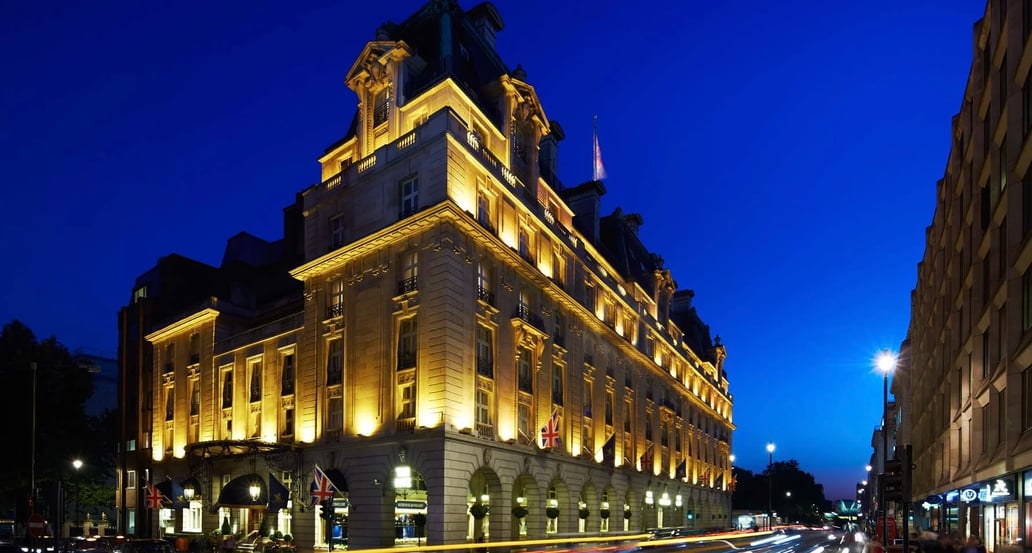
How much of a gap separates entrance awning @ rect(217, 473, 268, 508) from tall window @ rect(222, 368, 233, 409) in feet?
27.4

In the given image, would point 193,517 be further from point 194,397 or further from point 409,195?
point 409,195

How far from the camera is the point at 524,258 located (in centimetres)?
4225

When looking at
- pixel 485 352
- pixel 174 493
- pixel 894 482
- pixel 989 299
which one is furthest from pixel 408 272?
pixel 174 493

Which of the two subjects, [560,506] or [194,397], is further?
[194,397]

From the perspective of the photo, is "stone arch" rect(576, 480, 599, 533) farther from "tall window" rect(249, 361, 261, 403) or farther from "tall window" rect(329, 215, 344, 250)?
"tall window" rect(329, 215, 344, 250)

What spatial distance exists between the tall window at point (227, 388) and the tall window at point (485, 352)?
21194 mm

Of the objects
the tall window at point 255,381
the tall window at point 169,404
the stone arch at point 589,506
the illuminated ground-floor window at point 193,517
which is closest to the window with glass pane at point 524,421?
the stone arch at point 589,506

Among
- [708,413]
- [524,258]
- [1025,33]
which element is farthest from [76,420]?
[708,413]

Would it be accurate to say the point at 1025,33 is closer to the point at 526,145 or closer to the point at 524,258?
the point at 524,258

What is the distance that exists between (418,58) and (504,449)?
22.3m

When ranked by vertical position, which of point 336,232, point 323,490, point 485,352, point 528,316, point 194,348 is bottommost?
point 323,490

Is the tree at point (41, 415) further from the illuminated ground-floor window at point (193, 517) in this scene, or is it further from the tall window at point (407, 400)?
the tall window at point (407, 400)

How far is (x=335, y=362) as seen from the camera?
41.9 metres

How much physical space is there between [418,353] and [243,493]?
1530 cm
